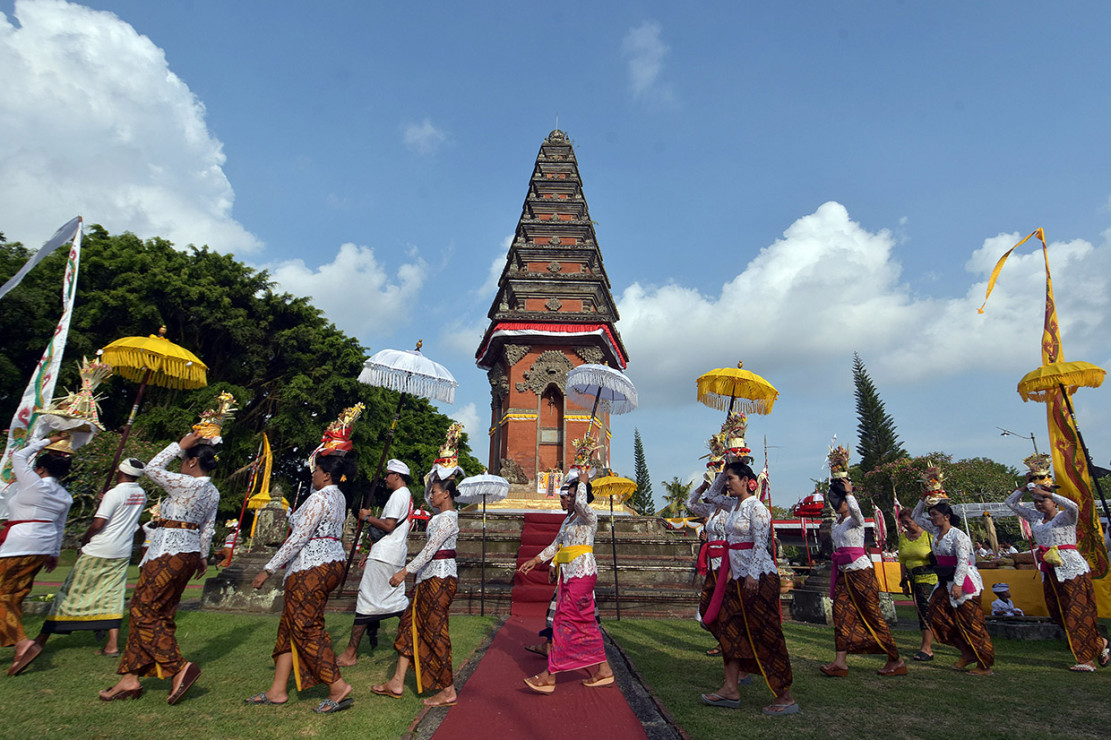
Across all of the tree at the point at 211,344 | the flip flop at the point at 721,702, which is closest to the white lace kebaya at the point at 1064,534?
the flip flop at the point at 721,702

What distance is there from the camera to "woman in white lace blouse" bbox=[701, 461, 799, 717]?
4.44 m

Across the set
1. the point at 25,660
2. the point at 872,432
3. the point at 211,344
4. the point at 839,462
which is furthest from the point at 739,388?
the point at 872,432

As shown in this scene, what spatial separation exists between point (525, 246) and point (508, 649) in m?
18.2

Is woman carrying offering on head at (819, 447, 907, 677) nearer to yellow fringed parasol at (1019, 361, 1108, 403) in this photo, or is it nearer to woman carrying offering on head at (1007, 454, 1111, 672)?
woman carrying offering on head at (1007, 454, 1111, 672)

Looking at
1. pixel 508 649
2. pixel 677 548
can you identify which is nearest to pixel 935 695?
pixel 508 649

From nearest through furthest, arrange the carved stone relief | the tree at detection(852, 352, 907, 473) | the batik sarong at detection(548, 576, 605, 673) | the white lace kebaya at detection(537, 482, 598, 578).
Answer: the batik sarong at detection(548, 576, 605, 673) → the white lace kebaya at detection(537, 482, 598, 578) → the carved stone relief → the tree at detection(852, 352, 907, 473)

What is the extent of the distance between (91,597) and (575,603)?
475 centimetres

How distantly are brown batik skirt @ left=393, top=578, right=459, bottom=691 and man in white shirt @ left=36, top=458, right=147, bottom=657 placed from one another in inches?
123

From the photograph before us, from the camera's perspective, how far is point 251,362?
2341 cm

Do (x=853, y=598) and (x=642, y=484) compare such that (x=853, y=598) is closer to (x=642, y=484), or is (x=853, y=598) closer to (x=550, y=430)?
(x=550, y=430)

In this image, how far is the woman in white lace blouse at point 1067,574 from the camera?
6.18m

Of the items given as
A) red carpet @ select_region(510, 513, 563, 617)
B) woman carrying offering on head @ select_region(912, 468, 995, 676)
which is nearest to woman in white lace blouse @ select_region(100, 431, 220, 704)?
red carpet @ select_region(510, 513, 563, 617)

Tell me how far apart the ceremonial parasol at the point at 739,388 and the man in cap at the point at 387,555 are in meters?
4.22

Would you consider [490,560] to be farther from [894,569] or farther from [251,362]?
[251,362]
